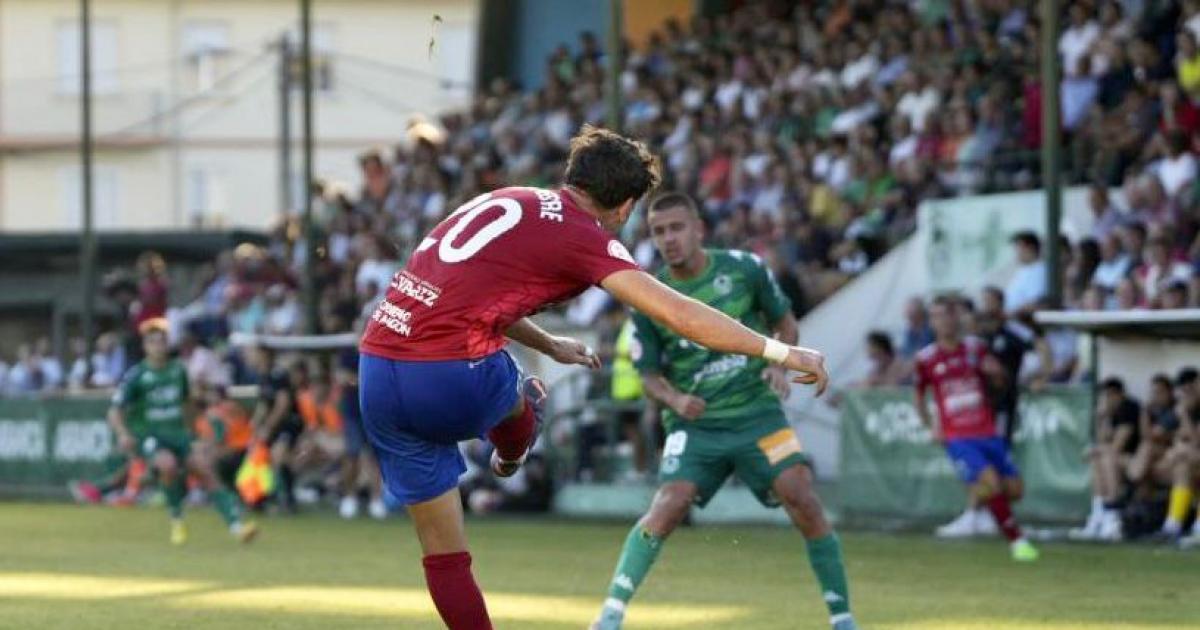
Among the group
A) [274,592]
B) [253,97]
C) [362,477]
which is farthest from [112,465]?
[253,97]

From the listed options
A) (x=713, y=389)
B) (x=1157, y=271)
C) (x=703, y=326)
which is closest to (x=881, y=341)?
(x=1157, y=271)

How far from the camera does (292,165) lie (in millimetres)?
73500

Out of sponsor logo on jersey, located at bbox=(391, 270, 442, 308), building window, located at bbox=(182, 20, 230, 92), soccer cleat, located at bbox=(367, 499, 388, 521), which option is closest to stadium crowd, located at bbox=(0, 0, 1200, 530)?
soccer cleat, located at bbox=(367, 499, 388, 521)

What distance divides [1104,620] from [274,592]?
5.58 m

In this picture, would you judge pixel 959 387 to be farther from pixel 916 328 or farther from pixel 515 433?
pixel 515 433

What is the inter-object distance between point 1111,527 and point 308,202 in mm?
14054

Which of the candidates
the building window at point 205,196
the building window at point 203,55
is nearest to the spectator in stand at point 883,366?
the building window at point 203,55

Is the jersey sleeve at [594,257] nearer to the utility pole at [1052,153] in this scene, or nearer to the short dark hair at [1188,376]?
the short dark hair at [1188,376]

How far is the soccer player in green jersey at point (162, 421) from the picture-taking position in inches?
914

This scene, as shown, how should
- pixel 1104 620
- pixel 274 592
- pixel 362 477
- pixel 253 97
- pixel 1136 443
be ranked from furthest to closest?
pixel 253 97 < pixel 362 477 < pixel 1136 443 < pixel 274 592 < pixel 1104 620

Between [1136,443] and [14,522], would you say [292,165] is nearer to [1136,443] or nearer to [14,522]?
[14,522]

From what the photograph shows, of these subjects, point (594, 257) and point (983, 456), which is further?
point (983, 456)

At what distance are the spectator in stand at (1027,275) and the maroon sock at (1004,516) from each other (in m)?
3.80

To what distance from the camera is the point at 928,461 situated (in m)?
22.4
